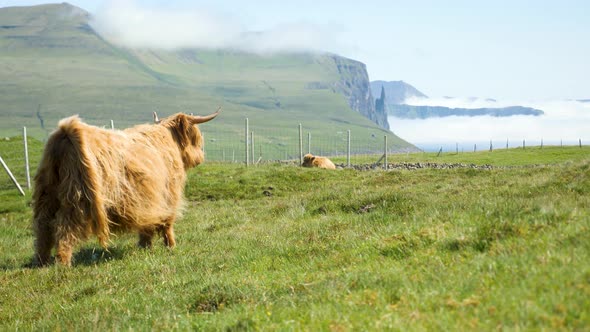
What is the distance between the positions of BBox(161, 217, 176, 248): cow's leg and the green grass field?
223 mm

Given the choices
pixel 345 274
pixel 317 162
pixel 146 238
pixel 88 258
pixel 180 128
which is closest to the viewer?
pixel 345 274

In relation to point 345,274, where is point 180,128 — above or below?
above

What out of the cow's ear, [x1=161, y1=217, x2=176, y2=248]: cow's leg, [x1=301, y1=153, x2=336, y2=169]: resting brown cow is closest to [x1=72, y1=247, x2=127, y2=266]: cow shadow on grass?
[x1=161, y1=217, x2=176, y2=248]: cow's leg

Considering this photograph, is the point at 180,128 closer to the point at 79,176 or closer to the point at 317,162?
the point at 79,176

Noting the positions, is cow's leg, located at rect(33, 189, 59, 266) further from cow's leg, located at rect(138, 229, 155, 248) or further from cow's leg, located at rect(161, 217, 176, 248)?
cow's leg, located at rect(161, 217, 176, 248)

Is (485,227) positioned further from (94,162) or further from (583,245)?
(94,162)

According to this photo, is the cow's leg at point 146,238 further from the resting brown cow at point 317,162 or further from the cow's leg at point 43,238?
the resting brown cow at point 317,162

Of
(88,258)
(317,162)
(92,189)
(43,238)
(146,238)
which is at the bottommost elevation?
(88,258)

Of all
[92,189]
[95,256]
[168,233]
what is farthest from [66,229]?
[168,233]

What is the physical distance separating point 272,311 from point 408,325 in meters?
1.49

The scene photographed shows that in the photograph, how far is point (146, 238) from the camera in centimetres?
1137

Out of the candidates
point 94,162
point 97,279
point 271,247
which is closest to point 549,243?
point 271,247

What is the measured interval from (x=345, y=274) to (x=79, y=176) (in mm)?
→ 4942

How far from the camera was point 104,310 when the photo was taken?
22.7 ft
